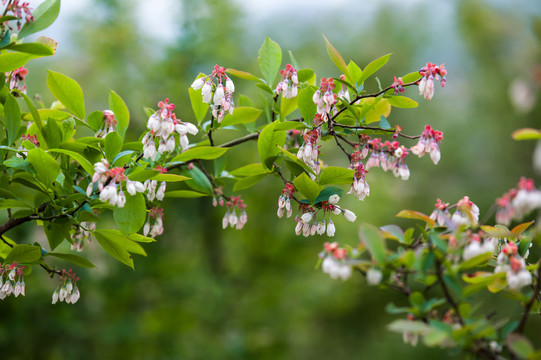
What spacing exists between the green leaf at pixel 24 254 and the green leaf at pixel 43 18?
1.24 ft

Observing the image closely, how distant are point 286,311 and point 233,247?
76 centimetres

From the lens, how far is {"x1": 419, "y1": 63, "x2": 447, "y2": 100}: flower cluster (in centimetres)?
82

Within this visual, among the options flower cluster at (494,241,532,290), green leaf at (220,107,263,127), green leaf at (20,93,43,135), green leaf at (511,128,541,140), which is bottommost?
flower cluster at (494,241,532,290)

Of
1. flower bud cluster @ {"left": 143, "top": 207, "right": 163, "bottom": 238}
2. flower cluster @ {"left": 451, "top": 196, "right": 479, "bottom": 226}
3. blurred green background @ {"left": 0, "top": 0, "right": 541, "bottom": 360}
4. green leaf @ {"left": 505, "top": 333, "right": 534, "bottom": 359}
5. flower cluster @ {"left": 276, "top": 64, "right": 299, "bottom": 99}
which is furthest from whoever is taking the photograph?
blurred green background @ {"left": 0, "top": 0, "right": 541, "bottom": 360}

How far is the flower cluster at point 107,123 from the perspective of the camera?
3.08 feet

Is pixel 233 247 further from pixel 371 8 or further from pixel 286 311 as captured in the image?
pixel 371 8

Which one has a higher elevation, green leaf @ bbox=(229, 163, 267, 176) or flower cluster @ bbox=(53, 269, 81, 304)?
green leaf @ bbox=(229, 163, 267, 176)

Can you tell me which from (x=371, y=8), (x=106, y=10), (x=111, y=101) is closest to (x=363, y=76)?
(x=111, y=101)

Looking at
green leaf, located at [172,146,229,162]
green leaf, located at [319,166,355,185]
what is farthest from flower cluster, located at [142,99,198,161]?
green leaf, located at [319,166,355,185]

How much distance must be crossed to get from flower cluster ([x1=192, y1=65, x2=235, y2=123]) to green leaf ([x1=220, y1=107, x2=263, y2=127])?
70 millimetres

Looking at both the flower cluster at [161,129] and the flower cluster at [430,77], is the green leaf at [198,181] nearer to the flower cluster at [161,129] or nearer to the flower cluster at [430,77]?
the flower cluster at [161,129]

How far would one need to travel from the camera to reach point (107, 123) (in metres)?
0.96

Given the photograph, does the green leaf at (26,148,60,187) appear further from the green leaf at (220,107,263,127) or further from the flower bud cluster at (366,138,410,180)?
the flower bud cluster at (366,138,410,180)

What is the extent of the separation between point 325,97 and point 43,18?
0.53 meters
